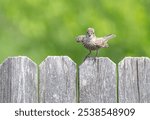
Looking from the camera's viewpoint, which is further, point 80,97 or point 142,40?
point 142,40

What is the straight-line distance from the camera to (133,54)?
10.6 meters

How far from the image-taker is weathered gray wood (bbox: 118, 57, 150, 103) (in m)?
6.76

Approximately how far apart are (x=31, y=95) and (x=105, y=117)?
0.56 metres

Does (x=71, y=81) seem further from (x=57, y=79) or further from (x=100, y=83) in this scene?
(x=100, y=83)

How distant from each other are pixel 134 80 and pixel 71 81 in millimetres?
463

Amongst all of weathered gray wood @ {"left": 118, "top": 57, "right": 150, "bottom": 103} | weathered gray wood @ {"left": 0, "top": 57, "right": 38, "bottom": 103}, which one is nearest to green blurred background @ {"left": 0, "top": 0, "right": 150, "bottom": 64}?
weathered gray wood @ {"left": 118, "top": 57, "right": 150, "bottom": 103}

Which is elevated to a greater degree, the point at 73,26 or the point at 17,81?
the point at 73,26

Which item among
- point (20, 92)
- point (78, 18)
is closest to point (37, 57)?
point (78, 18)

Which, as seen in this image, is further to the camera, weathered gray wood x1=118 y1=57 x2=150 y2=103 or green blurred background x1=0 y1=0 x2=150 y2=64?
green blurred background x1=0 y1=0 x2=150 y2=64

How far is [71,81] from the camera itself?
265 inches

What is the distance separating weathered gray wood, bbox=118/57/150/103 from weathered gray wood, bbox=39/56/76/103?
0.35m

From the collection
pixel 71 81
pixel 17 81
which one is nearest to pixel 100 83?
pixel 71 81

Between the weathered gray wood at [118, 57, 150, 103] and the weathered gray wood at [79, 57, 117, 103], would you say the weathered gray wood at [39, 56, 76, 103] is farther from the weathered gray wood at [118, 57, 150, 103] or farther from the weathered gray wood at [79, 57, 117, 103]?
the weathered gray wood at [118, 57, 150, 103]

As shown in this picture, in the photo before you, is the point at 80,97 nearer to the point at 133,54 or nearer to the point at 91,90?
the point at 91,90
